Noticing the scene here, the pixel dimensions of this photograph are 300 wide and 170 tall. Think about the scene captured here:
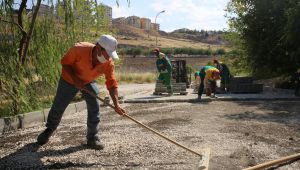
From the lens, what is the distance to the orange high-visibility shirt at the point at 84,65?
5.56 meters

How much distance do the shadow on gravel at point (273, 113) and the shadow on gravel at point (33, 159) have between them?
14.2 ft

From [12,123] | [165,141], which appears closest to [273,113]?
[165,141]

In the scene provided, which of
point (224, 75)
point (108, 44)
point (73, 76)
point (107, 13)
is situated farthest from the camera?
Answer: point (224, 75)

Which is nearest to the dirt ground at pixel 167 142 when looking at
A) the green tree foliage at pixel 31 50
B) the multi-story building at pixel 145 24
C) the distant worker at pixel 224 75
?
the green tree foliage at pixel 31 50

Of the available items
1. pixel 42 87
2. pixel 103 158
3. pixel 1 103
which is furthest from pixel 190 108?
pixel 103 158

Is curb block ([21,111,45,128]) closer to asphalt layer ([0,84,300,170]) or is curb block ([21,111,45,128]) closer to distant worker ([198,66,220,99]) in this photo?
asphalt layer ([0,84,300,170])

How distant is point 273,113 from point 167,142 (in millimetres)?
4420

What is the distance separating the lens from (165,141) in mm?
6434

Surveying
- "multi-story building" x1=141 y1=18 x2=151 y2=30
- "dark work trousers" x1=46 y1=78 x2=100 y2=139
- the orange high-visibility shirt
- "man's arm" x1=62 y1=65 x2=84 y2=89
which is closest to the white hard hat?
the orange high-visibility shirt

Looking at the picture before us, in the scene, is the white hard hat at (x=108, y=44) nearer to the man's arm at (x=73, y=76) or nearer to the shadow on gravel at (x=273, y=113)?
the man's arm at (x=73, y=76)

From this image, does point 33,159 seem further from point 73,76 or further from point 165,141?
point 165,141

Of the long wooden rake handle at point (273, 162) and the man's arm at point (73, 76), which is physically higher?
the man's arm at point (73, 76)

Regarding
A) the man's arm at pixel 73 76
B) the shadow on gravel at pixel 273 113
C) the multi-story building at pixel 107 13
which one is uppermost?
the multi-story building at pixel 107 13

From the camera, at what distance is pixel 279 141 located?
6.49 meters
